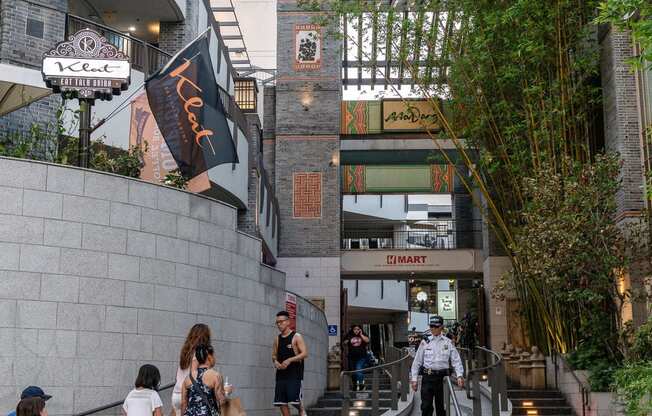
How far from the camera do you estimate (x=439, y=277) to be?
28.7m

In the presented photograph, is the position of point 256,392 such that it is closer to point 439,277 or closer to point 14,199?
point 14,199

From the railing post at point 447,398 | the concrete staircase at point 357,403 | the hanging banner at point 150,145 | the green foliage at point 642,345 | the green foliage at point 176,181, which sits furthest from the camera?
the hanging banner at point 150,145

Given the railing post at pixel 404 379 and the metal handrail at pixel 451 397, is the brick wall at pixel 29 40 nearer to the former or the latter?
the railing post at pixel 404 379

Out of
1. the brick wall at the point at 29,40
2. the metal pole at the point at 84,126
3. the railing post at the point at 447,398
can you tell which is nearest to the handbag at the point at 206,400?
the railing post at the point at 447,398

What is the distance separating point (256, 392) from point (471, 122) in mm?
10574

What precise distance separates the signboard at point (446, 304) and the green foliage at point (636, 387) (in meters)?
33.2

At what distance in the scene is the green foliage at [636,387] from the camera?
11352 mm

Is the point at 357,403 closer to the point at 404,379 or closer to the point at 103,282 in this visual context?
the point at 404,379

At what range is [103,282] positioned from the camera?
10383 millimetres

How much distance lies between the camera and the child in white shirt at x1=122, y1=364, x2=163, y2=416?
7477 millimetres

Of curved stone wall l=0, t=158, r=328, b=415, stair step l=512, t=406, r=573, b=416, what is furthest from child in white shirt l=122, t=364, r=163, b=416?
stair step l=512, t=406, r=573, b=416

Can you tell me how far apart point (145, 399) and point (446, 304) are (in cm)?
3986

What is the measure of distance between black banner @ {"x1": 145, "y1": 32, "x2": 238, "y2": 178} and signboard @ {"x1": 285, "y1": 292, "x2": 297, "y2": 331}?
2366 mm

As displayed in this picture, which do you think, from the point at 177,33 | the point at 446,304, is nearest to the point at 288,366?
the point at 177,33
